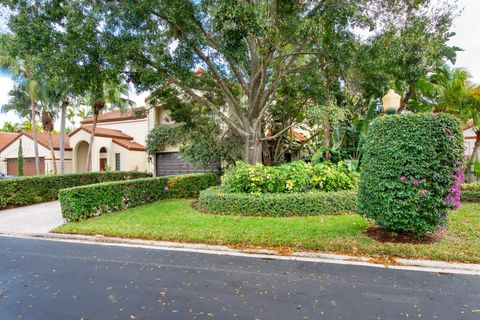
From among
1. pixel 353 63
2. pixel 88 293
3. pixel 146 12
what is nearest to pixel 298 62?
pixel 353 63

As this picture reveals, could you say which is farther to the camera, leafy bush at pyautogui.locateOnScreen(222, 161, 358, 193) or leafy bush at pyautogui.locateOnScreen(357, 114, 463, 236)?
leafy bush at pyautogui.locateOnScreen(222, 161, 358, 193)

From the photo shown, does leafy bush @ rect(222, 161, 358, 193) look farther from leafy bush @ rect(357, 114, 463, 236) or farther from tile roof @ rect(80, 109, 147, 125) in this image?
tile roof @ rect(80, 109, 147, 125)

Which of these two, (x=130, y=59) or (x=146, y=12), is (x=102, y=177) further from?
(x=146, y=12)

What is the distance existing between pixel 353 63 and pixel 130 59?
24.0 feet

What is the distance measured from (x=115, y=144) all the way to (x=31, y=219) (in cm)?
1356

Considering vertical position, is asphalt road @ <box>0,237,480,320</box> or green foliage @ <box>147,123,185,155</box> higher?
green foliage @ <box>147,123,185,155</box>

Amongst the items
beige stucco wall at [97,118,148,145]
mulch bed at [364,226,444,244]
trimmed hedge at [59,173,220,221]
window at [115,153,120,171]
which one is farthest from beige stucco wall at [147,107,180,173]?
mulch bed at [364,226,444,244]

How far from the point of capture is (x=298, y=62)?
1356 cm

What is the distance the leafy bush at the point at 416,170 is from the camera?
547cm

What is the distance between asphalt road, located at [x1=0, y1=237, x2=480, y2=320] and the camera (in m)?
3.66

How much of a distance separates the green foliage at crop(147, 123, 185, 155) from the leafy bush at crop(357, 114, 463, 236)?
15987mm

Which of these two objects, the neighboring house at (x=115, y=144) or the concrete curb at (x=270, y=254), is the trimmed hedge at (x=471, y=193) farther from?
the neighboring house at (x=115, y=144)

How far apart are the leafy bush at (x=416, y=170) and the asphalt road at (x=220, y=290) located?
1.21 meters

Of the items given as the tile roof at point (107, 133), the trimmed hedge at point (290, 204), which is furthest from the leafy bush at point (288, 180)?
the tile roof at point (107, 133)
